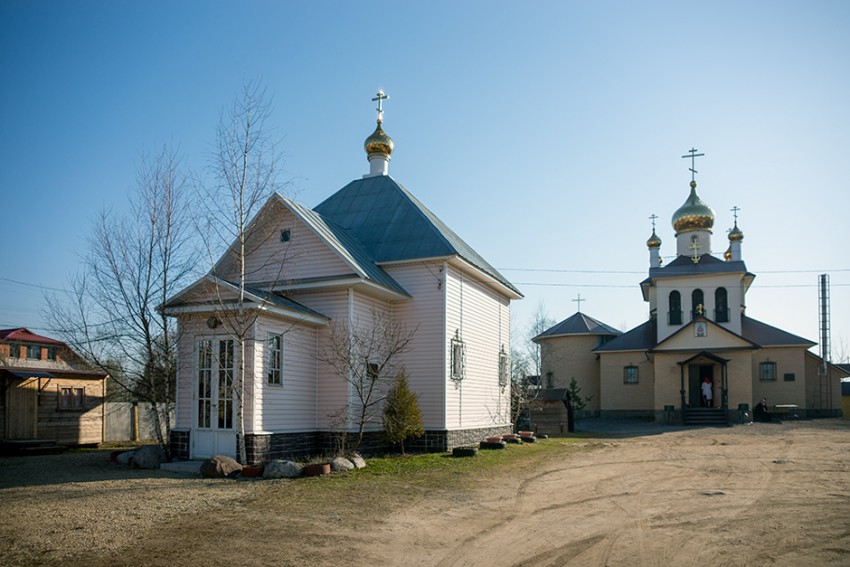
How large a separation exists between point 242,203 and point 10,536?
24.6 feet

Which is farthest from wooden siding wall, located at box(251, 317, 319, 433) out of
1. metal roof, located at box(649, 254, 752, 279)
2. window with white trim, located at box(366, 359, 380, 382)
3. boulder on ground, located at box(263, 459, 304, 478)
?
metal roof, located at box(649, 254, 752, 279)

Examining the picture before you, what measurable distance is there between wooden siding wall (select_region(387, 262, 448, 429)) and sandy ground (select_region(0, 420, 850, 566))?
3.96 m

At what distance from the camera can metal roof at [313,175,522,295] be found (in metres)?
17.6

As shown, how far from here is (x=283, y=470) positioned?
12.0 metres

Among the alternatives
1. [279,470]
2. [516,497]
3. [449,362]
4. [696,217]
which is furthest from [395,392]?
[696,217]

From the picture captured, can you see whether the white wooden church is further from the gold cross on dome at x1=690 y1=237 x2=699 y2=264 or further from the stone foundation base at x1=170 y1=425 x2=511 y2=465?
the gold cross on dome at x1=690 y1=237 x2=699 y2=264

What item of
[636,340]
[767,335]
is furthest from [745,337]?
[636,340]

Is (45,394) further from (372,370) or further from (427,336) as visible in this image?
(427,336)

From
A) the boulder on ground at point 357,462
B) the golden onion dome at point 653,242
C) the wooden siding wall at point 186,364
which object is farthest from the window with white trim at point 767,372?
the wooden siding wall at point 186,364

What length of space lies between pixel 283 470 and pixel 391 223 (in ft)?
28.7

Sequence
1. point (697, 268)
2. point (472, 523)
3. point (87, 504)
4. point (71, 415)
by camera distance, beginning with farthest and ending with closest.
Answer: point (697, 268)
point (71, 415)
point (87, 504)
point (472, 523)

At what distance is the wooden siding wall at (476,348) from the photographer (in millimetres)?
17484

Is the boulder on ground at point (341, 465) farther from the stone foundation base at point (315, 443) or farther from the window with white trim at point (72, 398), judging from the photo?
the window with white trim at point (72, 398)

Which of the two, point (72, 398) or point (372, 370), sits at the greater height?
point (372, 370)
